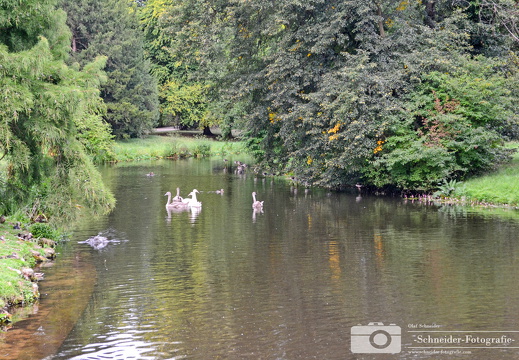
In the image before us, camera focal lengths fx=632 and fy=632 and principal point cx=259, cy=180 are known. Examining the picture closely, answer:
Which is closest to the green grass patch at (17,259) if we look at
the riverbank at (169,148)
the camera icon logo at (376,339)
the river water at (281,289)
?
the river water at (281,289)

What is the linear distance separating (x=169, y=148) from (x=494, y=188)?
33.2 meters

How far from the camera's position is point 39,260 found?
578 inches

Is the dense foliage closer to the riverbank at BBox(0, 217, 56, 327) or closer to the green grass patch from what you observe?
the green grass patch

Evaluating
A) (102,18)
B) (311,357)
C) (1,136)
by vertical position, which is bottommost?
(311,357)

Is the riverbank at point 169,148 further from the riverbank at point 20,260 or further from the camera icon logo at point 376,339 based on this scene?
the camera icon logo at point 376,339

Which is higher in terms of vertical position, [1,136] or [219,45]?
[219,45]

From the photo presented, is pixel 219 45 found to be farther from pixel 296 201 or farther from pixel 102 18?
pixel 102 18

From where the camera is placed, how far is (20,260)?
1305 centimetres

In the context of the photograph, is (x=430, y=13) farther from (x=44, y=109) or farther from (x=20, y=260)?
(x=20, y=260)

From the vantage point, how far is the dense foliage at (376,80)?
82.7 ft

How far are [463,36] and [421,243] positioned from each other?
13115 millimetres

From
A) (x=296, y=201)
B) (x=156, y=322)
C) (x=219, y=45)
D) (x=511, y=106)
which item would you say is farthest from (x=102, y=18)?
(x=156, y=322)

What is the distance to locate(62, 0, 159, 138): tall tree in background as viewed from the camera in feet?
174

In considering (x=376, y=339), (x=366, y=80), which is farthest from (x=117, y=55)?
(x=376, y=339)
